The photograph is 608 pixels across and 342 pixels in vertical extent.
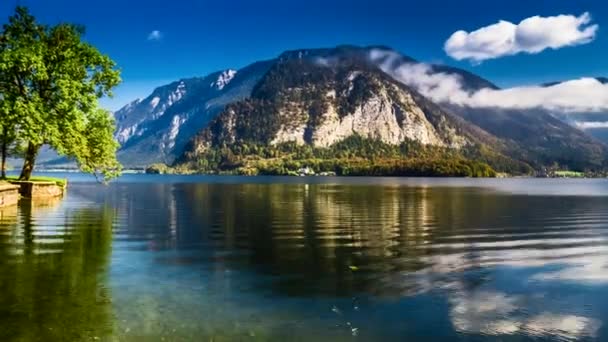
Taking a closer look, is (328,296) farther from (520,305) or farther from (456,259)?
(456,259)

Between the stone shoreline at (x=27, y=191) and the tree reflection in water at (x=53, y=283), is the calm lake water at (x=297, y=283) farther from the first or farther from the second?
the stone shoreline at (x=27, y=191)

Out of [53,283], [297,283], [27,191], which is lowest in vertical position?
[297,283]

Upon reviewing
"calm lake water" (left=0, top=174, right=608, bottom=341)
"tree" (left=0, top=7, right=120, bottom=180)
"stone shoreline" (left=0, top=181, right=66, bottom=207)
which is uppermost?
"tree" (left=0, top=7, right=120, bottom=180)

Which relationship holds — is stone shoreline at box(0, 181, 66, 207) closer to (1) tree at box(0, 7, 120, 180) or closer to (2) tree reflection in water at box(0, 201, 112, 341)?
(1) tree at box(0, 7, 120, 180)

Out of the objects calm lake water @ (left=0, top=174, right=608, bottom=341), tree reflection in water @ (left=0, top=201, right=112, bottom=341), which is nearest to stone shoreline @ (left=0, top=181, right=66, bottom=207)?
calm lake water @ (left=0, top=174, right=608, bottom=341)

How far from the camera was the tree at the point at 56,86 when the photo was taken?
58.3 meters

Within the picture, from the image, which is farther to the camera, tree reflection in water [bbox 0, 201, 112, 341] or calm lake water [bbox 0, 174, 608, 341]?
calm lake water [bbox 0, 174, 608, 341]

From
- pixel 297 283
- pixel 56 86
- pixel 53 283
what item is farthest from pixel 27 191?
pixel 297 283

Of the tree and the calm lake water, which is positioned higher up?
the tree

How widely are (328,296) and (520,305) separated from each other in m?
6.72

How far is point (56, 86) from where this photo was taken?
206 feet

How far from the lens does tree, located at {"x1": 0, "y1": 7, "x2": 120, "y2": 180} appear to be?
5831 cm

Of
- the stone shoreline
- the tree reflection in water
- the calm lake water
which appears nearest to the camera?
the tree reflection in water

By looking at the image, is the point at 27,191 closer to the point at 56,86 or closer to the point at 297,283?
the point at 56,86
